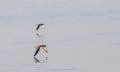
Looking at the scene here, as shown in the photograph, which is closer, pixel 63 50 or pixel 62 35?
pixel 63 50

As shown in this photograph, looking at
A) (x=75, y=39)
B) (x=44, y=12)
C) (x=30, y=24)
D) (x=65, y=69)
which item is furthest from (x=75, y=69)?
(x=44, y=12)

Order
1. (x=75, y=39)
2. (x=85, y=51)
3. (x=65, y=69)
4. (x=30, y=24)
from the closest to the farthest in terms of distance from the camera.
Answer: (x=65, y=69)
(x=85, y=51)
(x=75, y=39)
(x=30, y=24)

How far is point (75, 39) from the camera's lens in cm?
1212

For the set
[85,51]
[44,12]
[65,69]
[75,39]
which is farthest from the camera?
[44,12]

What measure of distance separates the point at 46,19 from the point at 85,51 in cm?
221

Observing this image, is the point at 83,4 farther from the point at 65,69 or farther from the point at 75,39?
the point at 65,69

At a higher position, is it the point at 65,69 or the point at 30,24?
the point at 30,24

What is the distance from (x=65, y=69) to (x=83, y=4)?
4477 mm

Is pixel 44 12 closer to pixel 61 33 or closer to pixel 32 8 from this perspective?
pixel 32 8

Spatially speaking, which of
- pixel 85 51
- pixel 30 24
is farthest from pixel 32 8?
pixel 85 51

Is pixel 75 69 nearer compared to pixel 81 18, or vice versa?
pixel 75 69

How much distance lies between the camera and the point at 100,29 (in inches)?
502

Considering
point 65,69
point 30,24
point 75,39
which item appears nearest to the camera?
point 65,69

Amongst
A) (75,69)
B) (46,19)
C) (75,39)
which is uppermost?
(46,19)
